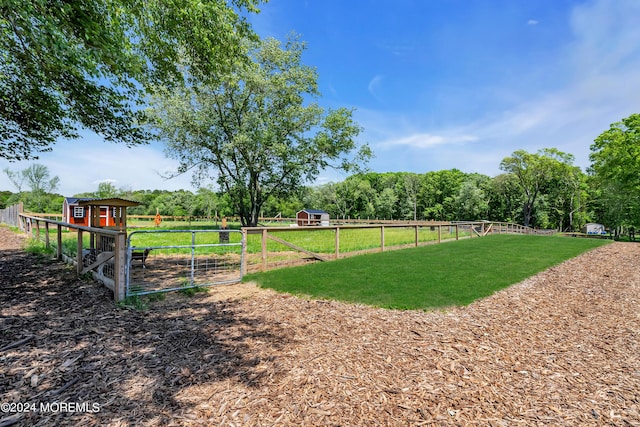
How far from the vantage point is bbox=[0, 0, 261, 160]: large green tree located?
5273 mm

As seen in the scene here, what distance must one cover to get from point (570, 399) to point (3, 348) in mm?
5683

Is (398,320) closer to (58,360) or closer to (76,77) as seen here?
(58,360)

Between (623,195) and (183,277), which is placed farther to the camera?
(623,195)

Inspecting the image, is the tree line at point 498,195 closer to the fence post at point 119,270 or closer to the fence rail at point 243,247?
the fence rail at point 243,247

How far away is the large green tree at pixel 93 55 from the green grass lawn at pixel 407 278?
5.54 m

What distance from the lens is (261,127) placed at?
16.4m

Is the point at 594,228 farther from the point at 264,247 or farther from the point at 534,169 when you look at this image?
the point at 264,247

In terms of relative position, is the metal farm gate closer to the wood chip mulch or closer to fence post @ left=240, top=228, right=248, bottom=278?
fence post @ left=240, top=228, right=248, bottom=278

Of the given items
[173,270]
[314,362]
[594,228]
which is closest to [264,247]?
[173,270]

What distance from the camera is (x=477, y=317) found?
15.7 ft

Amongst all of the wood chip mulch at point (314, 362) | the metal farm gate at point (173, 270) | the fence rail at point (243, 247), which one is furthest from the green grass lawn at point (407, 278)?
the metal farm gate at point (173, 270)

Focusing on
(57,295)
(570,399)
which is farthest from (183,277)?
(570,399)

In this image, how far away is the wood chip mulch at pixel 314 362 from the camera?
2.51 metres

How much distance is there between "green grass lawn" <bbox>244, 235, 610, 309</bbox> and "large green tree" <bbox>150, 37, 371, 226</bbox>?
875cm
